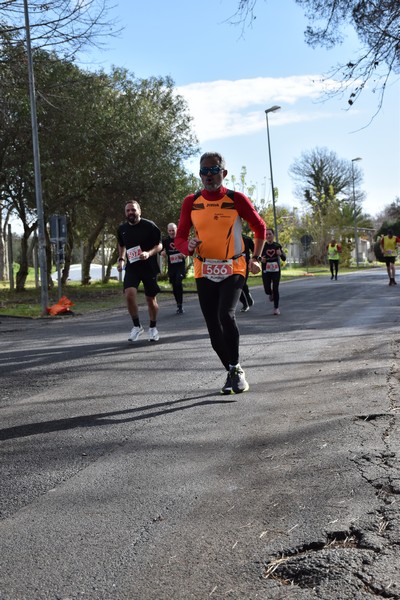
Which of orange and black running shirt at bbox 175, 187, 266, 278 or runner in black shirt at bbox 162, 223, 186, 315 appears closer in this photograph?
orange and black running shirt at bbox 175, 187, 266, 278

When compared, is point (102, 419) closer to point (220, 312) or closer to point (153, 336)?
point (220, 312)

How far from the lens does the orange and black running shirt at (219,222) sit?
6684 millimetres

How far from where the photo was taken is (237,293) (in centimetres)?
682

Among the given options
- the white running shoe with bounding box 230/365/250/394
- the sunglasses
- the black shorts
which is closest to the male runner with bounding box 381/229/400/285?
the black shorts

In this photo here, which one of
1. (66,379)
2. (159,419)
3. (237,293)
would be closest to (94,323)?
(66,379)

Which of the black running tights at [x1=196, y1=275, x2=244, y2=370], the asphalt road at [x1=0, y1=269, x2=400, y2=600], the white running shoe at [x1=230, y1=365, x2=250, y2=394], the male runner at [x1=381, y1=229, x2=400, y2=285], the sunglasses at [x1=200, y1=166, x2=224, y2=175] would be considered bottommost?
the asphalt road at [x1=0, y1=269, x2=400, y2=600]

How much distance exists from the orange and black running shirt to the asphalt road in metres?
1.17

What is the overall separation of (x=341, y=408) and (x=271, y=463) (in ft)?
5.44

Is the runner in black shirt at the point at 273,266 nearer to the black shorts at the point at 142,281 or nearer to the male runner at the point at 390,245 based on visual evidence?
the black shorts at the point at 142,281

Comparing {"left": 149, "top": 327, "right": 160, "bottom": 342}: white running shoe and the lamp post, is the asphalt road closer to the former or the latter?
{"left": 149, "top": 327, "right": 160, "bottom": 342}: white running shoe

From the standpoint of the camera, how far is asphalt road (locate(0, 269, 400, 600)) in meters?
2.91

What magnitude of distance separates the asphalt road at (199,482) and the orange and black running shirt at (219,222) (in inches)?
46.2

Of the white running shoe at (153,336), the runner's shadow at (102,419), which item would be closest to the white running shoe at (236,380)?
the runner's shadow at (102,419)

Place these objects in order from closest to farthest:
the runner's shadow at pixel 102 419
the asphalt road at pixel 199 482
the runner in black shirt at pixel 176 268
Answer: the asphalt road at pixel 199 482
the runner's shadow at pixel 102 419
the runner in black shirt at pixel 176 268
